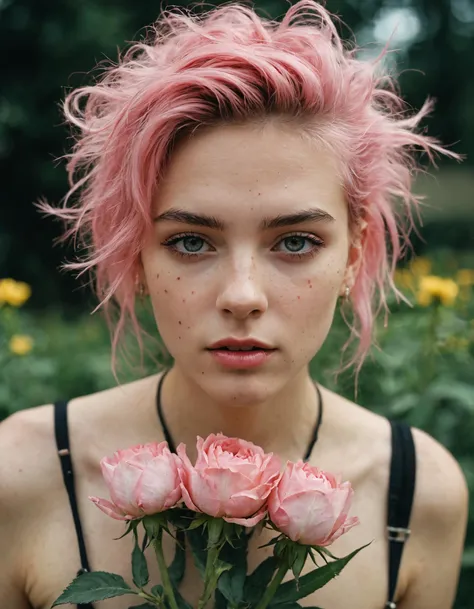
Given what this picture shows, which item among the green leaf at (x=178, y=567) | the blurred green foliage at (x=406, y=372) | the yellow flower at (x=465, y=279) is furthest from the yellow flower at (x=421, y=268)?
the green leaf at (x=178, y=567)

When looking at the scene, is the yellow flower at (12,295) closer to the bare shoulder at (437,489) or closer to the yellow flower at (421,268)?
the bare shoulder at (437,489)

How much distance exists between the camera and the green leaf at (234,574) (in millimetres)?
1239

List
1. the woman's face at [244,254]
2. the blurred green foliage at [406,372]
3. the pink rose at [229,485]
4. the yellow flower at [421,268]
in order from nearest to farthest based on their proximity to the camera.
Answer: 1. the pink rose at [229,485]
2. the woman's face at [244,254]
3. the blurred green foliage at [406,372]
4. the yellow flower at [421,268]

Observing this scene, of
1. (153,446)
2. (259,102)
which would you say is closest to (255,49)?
(259,102)

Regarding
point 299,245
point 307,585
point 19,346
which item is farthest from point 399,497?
point 19,346

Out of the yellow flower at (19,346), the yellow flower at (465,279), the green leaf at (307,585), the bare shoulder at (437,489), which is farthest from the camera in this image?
the yellow flower at (465,279)

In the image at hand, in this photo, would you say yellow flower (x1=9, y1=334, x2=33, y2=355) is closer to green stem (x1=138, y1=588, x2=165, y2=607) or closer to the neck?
the neck

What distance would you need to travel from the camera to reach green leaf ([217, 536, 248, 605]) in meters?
1.24

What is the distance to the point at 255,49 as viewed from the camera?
1.39 m

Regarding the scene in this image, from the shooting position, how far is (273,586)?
119 centimetres

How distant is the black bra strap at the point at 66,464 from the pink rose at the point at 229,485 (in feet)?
1.69

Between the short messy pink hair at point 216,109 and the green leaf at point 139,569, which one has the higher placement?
the short messy pink hair at point 216,109

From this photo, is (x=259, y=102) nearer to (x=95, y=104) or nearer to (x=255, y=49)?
(x=255, y=49)

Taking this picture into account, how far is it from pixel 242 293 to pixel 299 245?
17 cm
